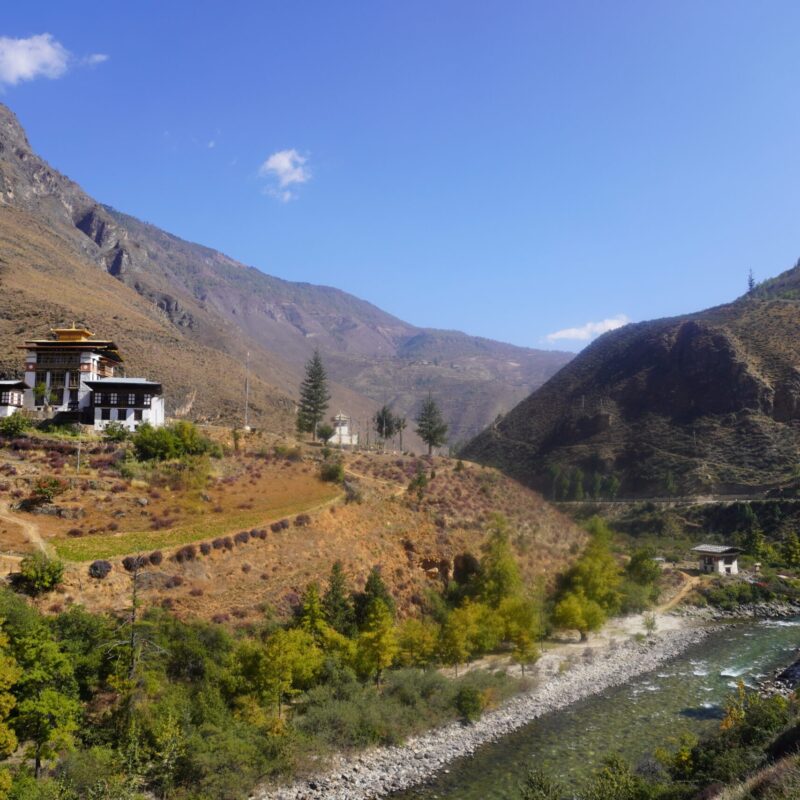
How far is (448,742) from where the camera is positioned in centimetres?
2617

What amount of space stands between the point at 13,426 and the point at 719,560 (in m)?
59.5

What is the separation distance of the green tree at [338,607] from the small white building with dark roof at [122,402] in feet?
62.0

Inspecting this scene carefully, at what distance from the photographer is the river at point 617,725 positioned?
23.5 metres

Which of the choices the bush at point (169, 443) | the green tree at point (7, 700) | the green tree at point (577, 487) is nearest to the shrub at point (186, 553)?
the bush at point (169, 443)

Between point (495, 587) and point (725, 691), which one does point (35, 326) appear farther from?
point (725, 691)

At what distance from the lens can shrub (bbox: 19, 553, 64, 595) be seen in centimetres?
2503

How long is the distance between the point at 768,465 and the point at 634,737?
219 ft

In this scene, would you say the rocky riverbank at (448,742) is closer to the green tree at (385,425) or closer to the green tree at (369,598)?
the green tree at (369,598)

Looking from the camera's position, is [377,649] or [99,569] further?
[377,649]

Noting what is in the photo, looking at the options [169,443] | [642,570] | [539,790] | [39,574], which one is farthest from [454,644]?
[642,570]

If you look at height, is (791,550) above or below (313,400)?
below

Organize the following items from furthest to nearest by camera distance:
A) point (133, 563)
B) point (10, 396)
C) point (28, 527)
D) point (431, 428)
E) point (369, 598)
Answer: point (431, 428) < point (10, 396) < point (369, 598) < point (28, 527) < point (133, 563)

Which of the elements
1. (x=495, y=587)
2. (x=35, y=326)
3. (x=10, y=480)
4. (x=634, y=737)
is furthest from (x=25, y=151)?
(x=634, y=737)

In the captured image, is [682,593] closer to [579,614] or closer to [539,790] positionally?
[579,614]
